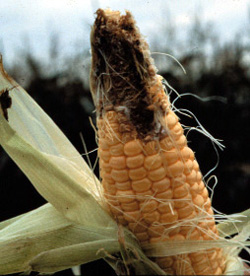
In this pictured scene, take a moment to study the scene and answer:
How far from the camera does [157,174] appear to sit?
0.58 meters

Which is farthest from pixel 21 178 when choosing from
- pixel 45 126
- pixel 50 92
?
pixel 45 126

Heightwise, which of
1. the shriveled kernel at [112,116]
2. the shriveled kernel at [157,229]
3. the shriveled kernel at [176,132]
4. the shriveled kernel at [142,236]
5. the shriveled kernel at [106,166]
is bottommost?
the shriveled kernel at [142,236]

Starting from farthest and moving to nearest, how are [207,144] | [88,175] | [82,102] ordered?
1. [82,102]
2. [207,144]
3. [88,175]

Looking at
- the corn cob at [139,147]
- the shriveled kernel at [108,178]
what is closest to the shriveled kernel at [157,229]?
the corn cob at [139,147]

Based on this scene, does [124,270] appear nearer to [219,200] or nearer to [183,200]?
[183,200]

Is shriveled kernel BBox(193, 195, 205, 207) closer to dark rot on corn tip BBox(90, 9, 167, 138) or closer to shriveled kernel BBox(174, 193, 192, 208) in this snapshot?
shriveled kernel BBox(174, 193, 192, 208)

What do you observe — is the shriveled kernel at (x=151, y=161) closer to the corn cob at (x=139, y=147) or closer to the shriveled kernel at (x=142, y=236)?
the corn cob at (x=139, y=147)

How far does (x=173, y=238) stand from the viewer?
A: 2.03ft

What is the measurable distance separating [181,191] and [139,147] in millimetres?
107

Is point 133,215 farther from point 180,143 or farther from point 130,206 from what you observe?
point 180,143

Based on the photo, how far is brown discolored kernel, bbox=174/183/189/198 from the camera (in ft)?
1.97

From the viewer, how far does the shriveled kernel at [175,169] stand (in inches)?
23.4

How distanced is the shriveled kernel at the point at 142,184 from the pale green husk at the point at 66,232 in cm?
8

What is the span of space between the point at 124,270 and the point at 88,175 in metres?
0.19
